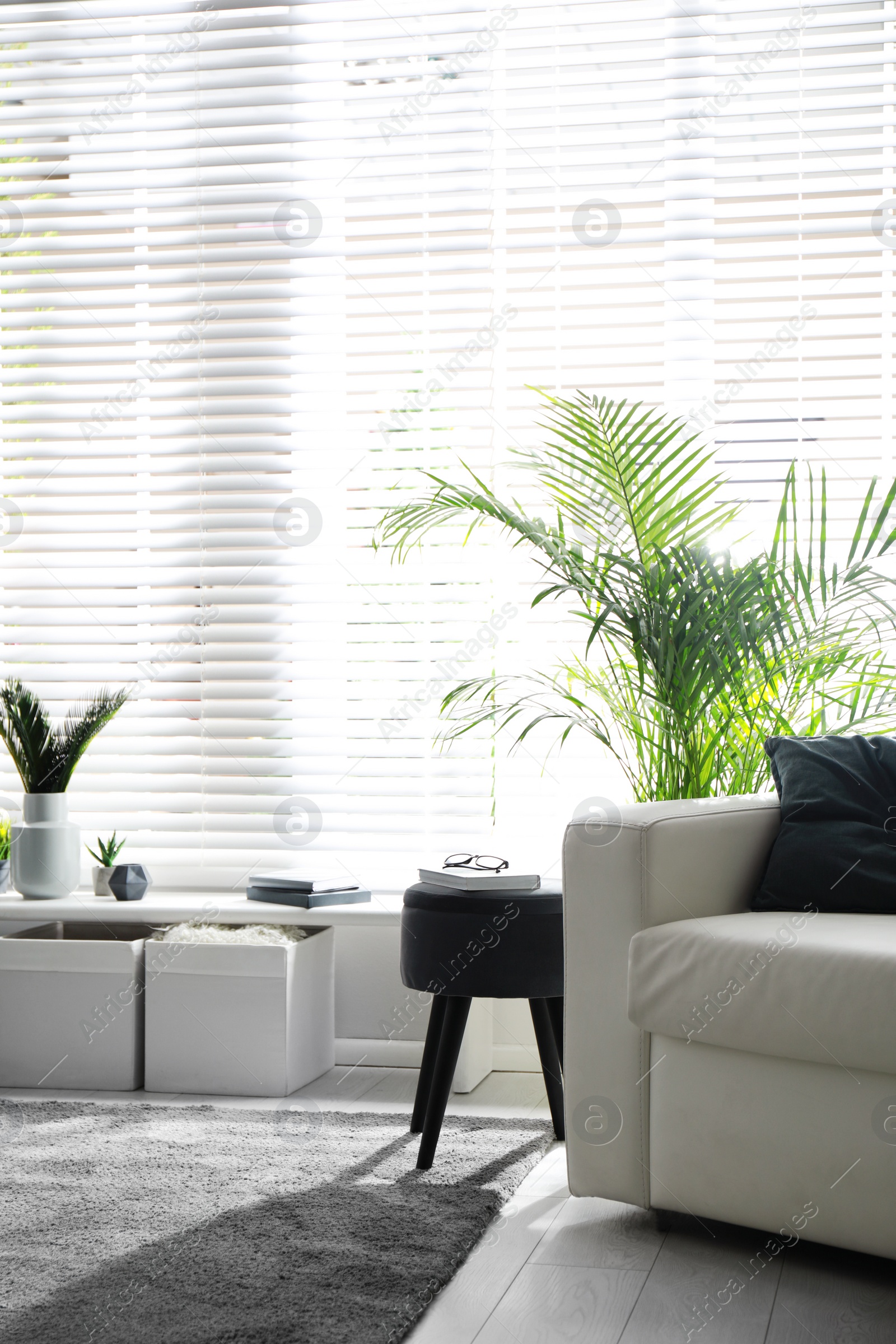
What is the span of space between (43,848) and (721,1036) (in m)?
1.84

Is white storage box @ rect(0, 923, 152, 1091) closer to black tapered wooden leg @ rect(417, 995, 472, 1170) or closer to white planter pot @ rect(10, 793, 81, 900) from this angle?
white planter pot @ rect(10, 793, 81, 900)

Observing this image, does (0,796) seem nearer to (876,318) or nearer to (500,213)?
(500,213)

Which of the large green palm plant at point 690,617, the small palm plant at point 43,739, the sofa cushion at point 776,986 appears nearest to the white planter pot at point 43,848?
the small palm plant at point 43,739

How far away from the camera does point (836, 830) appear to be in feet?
6.72

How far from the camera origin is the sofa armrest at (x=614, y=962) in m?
1.93

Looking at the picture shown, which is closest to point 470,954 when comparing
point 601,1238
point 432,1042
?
point 432,1042

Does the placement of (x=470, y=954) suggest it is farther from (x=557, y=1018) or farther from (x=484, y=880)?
(x=557, y=1018)

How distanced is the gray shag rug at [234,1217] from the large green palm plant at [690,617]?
83 centimetres

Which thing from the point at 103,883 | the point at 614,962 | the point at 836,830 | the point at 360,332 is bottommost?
the point at 103,883

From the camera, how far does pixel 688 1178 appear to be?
73.5 inches

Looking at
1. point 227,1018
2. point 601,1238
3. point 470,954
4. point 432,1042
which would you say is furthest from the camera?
point 227,1018

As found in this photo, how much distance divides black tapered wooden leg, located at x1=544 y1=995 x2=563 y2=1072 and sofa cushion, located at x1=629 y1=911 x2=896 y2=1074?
514 millimetres

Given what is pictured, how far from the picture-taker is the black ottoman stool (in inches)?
85.8

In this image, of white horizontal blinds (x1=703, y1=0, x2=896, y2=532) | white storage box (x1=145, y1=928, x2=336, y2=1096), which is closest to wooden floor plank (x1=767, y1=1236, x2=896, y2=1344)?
white storage box (x1=145, y1=928, x2=336, y2=1096)
